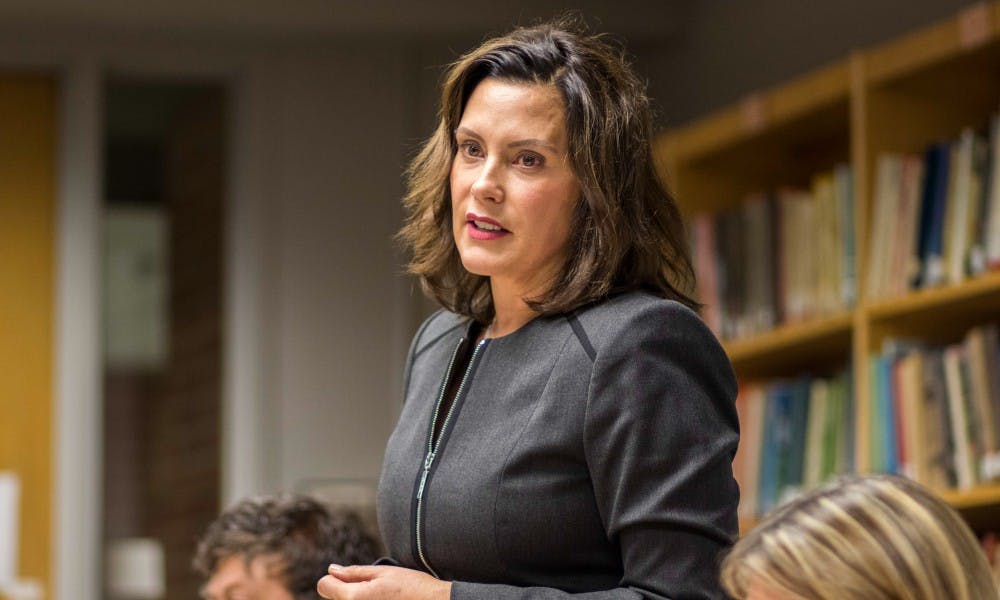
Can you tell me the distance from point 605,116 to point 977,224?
1.60 m

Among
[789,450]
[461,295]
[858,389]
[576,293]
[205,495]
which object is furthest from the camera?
[205,495]

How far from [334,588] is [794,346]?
6.88 ft

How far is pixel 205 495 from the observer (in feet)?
14.0

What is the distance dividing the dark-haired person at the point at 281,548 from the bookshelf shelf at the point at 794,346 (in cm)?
129

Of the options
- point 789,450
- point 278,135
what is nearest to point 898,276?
point 789,450

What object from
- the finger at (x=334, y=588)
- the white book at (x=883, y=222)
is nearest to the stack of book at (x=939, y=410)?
the white book at (x=883, y=222)

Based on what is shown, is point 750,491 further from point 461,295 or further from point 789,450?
point 461,295

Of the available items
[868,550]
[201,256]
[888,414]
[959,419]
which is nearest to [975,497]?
[959,419]

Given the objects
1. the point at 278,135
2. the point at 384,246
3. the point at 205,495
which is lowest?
the point at 205,495

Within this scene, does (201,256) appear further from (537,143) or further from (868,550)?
(868,550)

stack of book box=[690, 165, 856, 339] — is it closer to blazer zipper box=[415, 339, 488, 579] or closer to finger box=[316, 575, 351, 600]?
blazer zipper box=[415, 339, 488, 579]

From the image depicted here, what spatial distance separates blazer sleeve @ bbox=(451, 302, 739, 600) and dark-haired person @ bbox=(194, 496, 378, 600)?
33.7 inches

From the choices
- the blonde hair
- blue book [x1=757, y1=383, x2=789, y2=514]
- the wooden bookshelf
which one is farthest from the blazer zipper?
blue book [x1=757, y1=383, x2=789, y2=514]

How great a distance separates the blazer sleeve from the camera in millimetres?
1322
